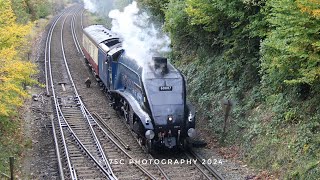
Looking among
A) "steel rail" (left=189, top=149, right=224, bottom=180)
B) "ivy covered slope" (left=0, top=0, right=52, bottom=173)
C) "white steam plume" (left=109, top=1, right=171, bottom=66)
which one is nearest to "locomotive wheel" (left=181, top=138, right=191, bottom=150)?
"steel rail" (left=189, top=149, right=224, bottom=180)

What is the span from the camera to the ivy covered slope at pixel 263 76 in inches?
415

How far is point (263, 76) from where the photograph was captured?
1361cm

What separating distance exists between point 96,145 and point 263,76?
21.3 ft

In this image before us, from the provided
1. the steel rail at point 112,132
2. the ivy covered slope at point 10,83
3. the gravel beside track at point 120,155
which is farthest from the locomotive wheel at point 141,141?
the ivy covered slope at point 10,83

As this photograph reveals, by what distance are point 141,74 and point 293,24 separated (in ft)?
19.2

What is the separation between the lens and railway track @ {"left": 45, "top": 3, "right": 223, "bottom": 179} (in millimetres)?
12578

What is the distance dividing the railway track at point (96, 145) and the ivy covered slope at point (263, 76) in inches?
83.9

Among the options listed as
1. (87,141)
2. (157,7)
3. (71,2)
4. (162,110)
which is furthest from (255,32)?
(71,2)

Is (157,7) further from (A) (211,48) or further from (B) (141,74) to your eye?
(B) (141,74)

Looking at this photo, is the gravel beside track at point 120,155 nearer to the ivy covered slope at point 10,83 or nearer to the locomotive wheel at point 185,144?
the locomotive wheel at point 185,144

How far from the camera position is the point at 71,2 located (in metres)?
104

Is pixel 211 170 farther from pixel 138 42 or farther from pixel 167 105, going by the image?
pixel 138 42

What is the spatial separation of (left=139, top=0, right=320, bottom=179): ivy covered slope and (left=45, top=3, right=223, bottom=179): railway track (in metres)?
2.13

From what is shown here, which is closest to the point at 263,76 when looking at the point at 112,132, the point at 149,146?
the point at 149,146
